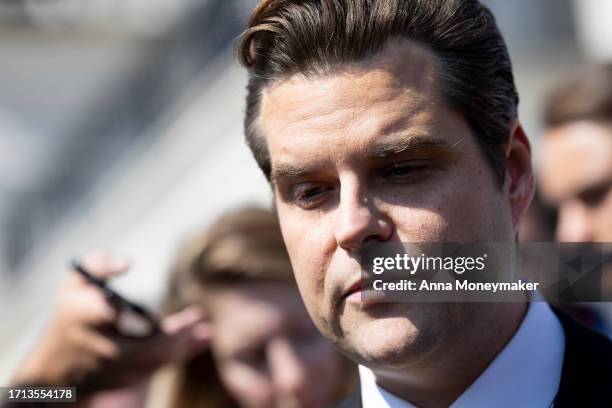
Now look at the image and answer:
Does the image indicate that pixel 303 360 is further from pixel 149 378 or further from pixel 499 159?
pixel 499 159

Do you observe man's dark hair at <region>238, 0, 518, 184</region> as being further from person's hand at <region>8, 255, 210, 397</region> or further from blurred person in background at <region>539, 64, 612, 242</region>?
blurred person in background at <region>539, 64, 612, 242</region>

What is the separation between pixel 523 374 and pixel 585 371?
0.38 ft

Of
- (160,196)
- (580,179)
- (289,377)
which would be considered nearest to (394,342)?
(289,377)

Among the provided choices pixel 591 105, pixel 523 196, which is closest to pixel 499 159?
pixel 523 196

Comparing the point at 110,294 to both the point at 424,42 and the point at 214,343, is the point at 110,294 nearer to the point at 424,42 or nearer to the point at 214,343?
the point at 214,343

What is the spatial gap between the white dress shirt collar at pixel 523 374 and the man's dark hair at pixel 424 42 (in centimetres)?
31

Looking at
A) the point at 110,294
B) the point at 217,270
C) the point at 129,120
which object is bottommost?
the point at 129,120

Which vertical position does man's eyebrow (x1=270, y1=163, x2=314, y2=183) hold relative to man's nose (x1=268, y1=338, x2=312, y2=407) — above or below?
above

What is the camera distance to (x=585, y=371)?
6.65ft

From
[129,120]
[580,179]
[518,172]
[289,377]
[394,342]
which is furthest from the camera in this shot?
[129,120]

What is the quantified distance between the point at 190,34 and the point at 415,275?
10183mm

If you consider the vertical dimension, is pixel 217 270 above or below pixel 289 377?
above

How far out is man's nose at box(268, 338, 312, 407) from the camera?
11.0 feet

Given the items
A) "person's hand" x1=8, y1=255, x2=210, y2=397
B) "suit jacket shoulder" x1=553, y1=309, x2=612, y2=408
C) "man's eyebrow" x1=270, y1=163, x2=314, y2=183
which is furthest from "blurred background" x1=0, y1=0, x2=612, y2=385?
"man's eyebrow" x1=270, y1=163, x2=314, y2=183
